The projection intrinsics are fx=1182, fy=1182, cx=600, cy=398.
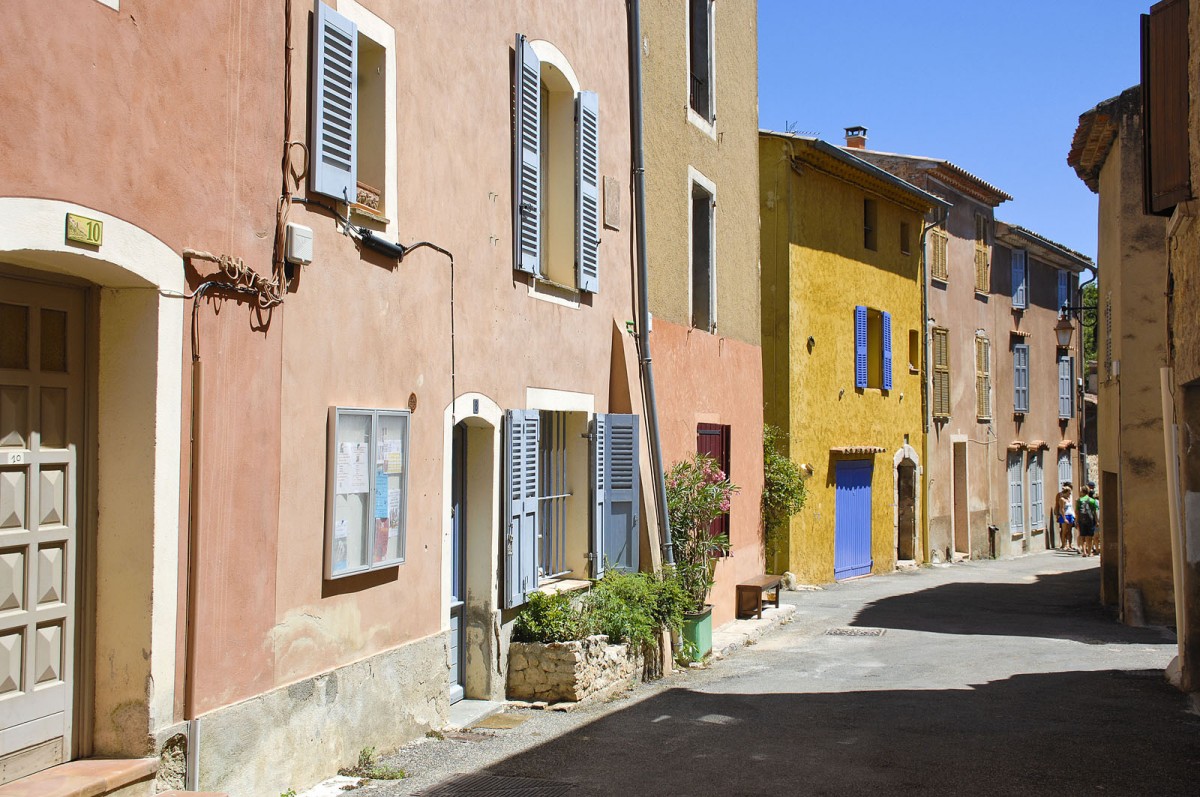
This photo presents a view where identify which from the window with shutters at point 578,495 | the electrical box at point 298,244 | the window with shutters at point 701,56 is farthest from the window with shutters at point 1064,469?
the electrical box at point 298,244

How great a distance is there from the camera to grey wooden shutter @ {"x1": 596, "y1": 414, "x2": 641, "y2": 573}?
10.7 metres

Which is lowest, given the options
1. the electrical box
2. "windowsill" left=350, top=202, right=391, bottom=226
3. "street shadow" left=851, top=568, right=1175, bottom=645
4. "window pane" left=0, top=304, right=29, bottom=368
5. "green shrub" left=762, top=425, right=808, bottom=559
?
"street shadow" left=851, top=568, right=1175, bottom=645

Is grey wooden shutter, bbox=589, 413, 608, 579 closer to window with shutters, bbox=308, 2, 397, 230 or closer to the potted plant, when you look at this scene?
the potted plant

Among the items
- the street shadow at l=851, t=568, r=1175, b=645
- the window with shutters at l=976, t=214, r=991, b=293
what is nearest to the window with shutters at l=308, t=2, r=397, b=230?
the street shadow at l=851, t=568, r=1175, b=645

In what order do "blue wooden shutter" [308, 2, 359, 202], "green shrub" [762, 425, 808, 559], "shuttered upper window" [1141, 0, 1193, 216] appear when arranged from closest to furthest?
"blue wooden shutter" [308, 2, 359, 202] → "shuttered upper window" [1141, 0, 1193, 216] → "green shrub" [762, 425, 808, 559]

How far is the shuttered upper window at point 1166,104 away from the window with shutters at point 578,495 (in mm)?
4845

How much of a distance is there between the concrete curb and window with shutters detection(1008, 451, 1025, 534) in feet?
52.2

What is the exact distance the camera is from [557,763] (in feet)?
24.5

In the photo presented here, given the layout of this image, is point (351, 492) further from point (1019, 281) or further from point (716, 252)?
point (1019, 281)

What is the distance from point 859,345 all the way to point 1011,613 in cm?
663

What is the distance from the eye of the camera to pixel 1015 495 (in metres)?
→ 30.4

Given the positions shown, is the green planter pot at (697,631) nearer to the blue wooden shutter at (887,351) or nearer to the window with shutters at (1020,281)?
the blue wooden shutter at (887,351)

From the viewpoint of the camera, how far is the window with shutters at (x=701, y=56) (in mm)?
13984

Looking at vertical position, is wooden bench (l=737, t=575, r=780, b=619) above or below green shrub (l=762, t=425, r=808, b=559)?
below
